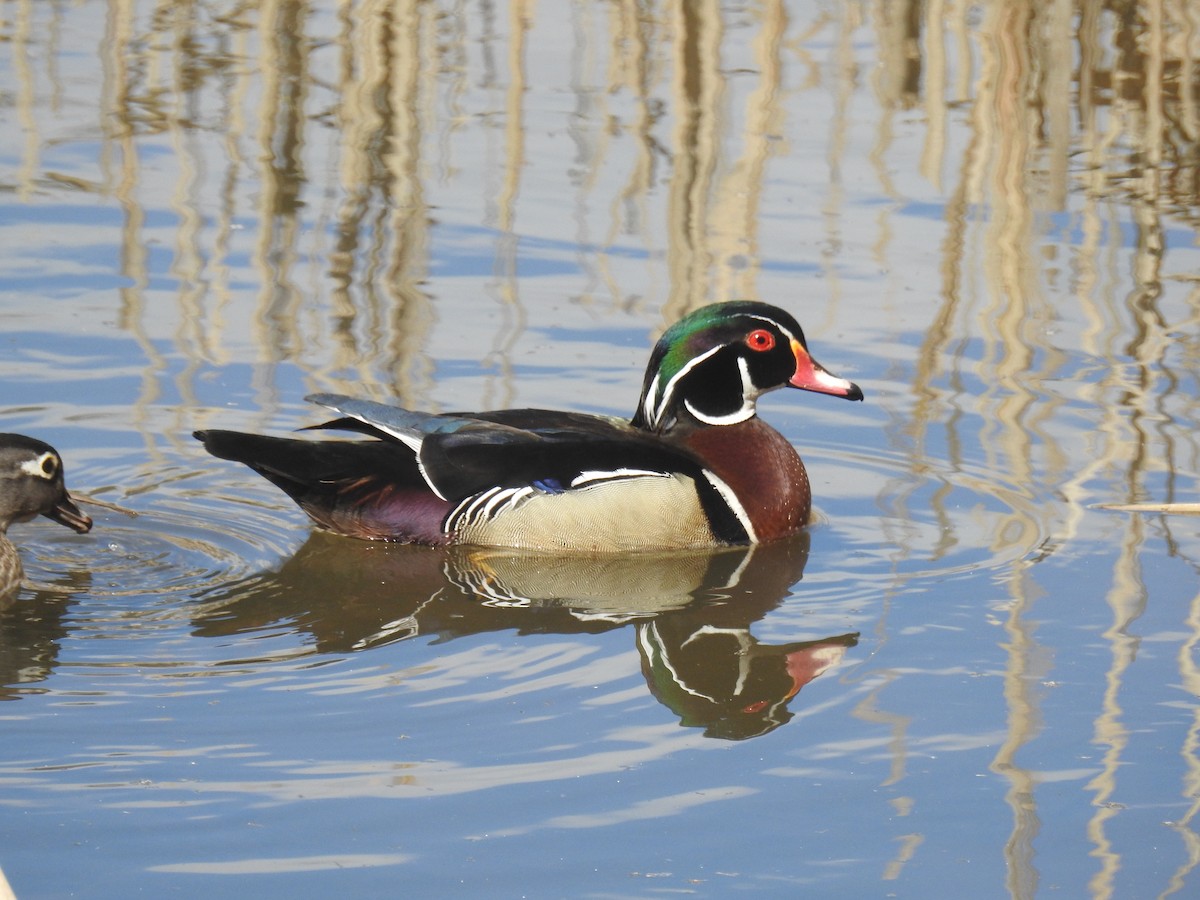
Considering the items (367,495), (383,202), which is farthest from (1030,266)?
(367,495)

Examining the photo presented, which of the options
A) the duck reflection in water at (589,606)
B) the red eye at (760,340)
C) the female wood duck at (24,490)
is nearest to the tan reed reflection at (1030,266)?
the duck reflection in water at (589,606)

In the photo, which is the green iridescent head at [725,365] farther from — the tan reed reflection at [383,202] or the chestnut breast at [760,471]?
the tan reed reflection at [383,202]

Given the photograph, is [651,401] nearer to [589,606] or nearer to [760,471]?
[760,471]

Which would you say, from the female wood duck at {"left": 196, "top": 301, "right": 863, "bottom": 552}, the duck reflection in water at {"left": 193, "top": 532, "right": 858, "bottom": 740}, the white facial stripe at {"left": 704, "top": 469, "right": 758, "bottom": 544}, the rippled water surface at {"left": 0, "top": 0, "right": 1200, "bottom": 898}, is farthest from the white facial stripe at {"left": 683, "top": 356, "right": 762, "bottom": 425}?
the duck reflection in water at {"left": 193, "top": 532, "right": 858, "bottom": 740}

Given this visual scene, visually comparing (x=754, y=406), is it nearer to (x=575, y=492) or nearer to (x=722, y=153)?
(x=575, y=492)

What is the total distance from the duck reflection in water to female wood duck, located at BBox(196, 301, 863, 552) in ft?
0.31

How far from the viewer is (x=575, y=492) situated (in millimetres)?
7992

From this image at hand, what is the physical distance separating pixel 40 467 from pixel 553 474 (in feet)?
6.43

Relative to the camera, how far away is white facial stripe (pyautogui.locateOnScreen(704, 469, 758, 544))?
818 cm

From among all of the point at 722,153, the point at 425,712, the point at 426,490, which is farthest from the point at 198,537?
the point at 722,153

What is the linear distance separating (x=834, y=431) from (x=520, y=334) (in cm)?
166

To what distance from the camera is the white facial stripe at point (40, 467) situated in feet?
24.1

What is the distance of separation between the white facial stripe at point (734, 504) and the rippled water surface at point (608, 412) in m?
0.11

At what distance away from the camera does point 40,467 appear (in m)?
7.36
